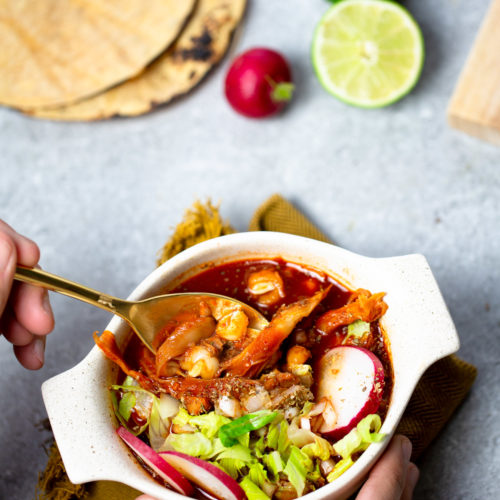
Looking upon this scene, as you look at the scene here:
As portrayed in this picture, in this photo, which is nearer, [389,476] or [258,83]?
[389,476]

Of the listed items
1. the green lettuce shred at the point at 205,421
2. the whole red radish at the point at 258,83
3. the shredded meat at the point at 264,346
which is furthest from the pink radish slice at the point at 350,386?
the whole red radish at the point at 258,83

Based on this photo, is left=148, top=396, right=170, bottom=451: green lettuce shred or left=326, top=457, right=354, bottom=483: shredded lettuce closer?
left=326, top=457, right=354, bottom=483: shredded lettuce

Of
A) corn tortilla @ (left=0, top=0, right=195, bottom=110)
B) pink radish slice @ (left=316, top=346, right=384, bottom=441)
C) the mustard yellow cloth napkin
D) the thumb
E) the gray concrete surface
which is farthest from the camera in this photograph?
corn tortilla @ (left=0, top=0, right=195, bottom=110)

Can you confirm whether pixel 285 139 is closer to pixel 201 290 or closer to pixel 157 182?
pixel 157 182

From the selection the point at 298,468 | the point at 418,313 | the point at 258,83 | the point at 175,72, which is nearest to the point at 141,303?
the point at 298,468

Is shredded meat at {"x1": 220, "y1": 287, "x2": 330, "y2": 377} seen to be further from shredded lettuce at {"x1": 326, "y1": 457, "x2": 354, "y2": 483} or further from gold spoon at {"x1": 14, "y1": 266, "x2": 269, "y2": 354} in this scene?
shredded lettuce at {"x1": 326, "y1": 457, "x2": 354, "y2": 483}

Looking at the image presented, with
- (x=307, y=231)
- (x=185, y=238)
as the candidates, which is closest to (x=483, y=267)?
(x=307, y=231)

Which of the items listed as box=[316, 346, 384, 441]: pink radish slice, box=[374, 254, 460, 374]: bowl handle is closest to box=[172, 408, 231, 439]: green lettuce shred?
box=[316, 346, 384, 441]: pink radish slice

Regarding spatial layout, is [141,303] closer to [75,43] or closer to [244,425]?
[244,425]
